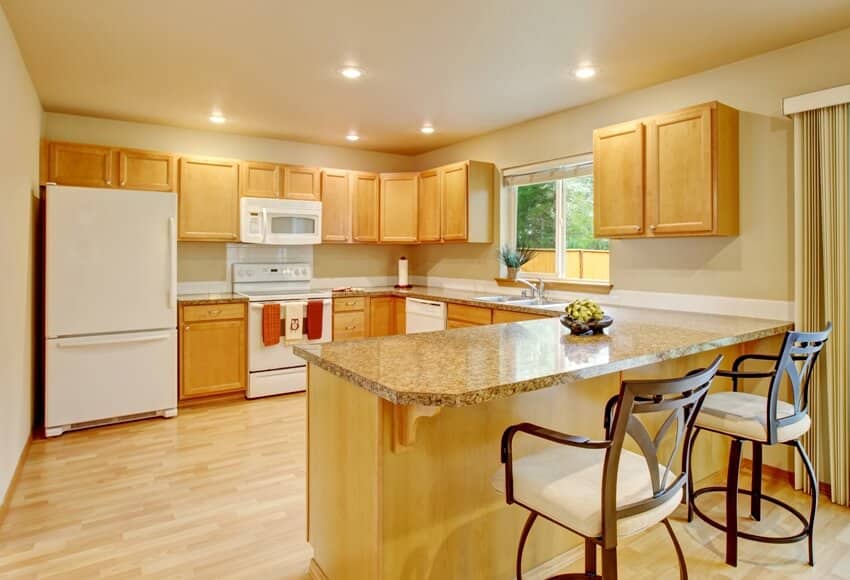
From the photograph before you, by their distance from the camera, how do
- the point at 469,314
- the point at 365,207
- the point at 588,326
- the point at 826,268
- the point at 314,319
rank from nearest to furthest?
1. the point at 588,326
2. the point at 826,268
3. the point at 469,314
4. the point at 314,319
5. the point at 365,207

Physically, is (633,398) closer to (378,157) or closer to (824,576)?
(824,576)

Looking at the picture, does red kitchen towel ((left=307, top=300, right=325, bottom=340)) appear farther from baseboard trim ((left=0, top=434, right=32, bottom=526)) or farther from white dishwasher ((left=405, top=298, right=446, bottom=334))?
baseboard trim ((left=0, top=434, right=32, bottom=526))

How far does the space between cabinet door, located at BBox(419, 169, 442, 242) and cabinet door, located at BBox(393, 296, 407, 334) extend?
0.69m

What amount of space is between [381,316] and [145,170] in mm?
2518

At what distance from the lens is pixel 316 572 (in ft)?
6.70

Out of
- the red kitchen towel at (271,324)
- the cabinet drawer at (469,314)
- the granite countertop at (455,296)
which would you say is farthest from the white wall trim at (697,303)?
the red kitchen towel at (271,324)

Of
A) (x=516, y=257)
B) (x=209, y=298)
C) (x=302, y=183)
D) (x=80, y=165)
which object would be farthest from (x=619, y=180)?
(x=80, y=165)

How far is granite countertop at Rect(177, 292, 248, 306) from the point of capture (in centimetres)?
439

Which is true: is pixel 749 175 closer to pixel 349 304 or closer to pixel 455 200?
pixel 455 200

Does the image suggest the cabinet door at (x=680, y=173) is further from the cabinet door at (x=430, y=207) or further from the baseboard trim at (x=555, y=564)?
the cabinet door at (x=430, y=207)

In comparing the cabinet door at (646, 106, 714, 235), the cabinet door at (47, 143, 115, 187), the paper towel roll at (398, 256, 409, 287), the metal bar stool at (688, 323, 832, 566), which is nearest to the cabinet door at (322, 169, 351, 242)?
the paper towel roll at (398, 256, 409, 287)

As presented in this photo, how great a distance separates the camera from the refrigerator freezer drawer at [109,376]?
3.68 meters

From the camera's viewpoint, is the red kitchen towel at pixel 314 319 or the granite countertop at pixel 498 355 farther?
the red kitchen towel at pixel 314 319

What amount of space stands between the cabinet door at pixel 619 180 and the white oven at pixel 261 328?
2.61 metres
